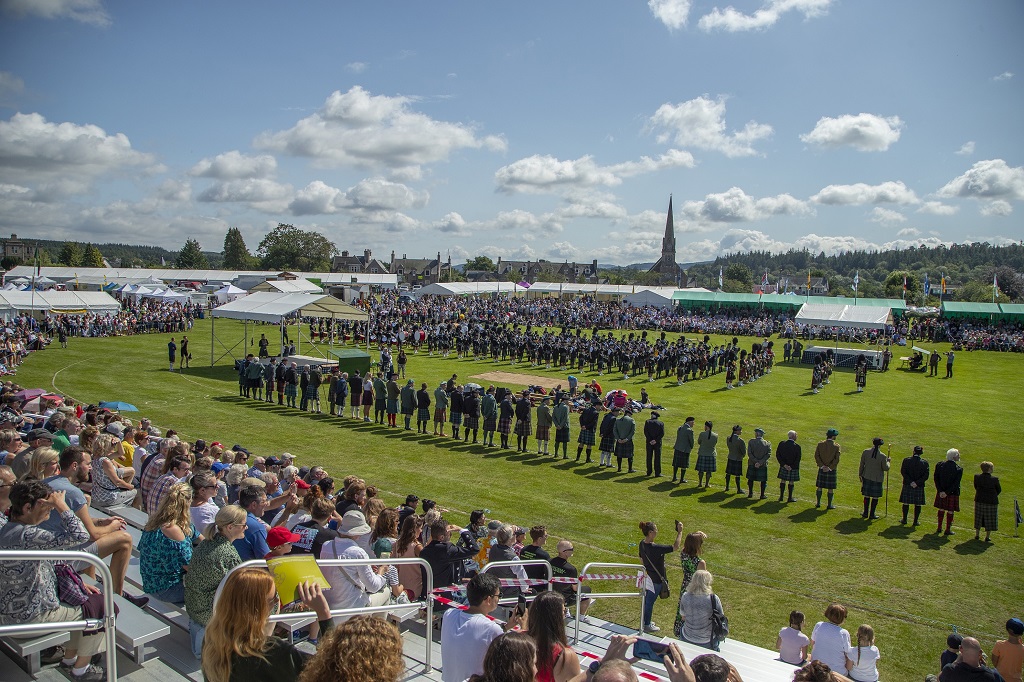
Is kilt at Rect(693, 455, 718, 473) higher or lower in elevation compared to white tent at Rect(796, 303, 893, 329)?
lower

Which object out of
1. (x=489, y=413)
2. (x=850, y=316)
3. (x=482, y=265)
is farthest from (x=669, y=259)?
(x=489, y=413)

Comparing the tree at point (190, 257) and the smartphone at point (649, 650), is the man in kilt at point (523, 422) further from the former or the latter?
the tree at point (190, 257)

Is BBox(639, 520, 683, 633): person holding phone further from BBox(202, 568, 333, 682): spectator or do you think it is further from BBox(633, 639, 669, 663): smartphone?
BBox(202, 568, 333, 682): spectator

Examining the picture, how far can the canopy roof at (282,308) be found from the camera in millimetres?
25797

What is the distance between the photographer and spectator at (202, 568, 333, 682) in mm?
2842

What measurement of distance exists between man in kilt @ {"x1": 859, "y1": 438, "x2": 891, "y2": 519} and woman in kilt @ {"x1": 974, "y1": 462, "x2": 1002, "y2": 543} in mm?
1341

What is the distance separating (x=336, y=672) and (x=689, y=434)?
11775 millimetres

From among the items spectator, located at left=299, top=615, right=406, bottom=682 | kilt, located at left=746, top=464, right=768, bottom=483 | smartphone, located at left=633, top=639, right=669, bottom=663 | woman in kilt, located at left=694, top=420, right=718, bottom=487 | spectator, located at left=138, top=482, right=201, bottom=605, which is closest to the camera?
spectator, located at left=299, top=615, right=406, bottom=682

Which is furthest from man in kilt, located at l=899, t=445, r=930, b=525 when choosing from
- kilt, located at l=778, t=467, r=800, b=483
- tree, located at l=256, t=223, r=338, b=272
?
tree, located at l=256, t=223, r=338, b=272

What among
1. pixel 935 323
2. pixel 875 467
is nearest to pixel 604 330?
pixel 935 323

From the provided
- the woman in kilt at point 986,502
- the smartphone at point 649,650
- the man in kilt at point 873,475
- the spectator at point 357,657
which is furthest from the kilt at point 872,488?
the spectator at point 357,657

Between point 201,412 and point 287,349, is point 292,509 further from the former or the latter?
point 287,349

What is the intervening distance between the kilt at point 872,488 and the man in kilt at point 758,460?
1484 millimetres

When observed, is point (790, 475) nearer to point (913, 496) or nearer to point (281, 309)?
point (913, 496)
